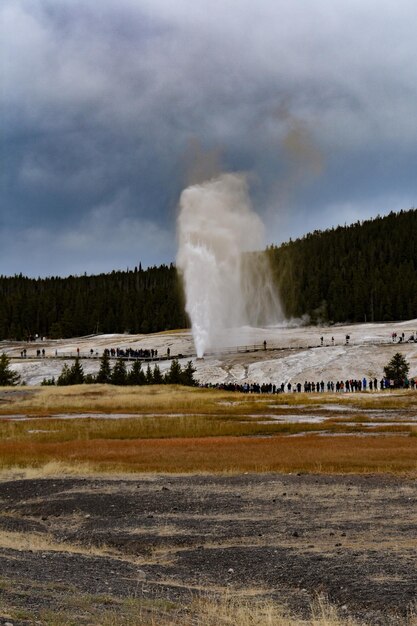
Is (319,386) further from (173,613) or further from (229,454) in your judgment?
(173,613)

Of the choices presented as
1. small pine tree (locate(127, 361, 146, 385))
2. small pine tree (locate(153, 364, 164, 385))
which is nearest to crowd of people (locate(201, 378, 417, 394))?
small pine tree (locate(153, 364, 164, 385))

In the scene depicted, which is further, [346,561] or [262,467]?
[262,467]

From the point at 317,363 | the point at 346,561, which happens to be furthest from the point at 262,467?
the point at 317,363

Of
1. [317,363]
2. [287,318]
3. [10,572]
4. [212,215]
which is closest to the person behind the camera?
[10,572]

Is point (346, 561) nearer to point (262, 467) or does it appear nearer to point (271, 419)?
point (262, 467)

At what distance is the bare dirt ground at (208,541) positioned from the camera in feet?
38.2

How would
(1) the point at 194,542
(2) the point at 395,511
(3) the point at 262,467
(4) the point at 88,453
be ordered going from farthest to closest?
(4) the point at 88,453, (3) the point at 262,467, (2) the point at 395,511, (1) the point at 194,542

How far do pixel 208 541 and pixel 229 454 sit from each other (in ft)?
50.3

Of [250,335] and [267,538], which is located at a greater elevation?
[250,335]

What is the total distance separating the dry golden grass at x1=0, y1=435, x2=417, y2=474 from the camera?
1096 inches

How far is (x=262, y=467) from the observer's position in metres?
27.7

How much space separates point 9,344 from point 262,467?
127337mm

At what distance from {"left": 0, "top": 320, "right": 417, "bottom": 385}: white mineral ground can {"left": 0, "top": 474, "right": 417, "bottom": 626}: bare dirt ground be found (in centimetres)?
6578

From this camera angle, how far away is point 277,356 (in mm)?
99562
